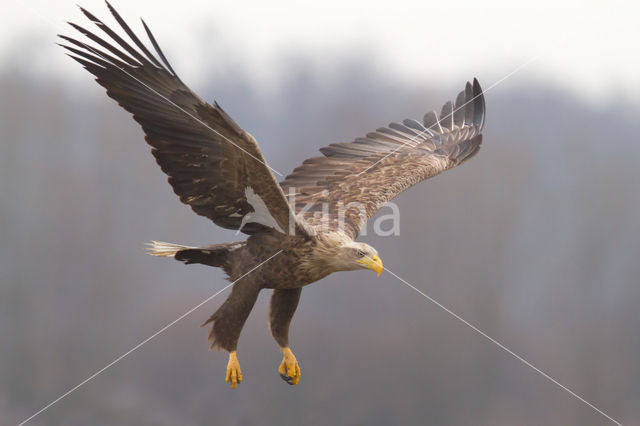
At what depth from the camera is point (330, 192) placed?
646cm

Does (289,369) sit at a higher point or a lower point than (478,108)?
lower

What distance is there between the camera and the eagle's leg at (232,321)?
15.9 ft

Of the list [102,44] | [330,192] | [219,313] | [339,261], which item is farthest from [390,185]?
[102,44]

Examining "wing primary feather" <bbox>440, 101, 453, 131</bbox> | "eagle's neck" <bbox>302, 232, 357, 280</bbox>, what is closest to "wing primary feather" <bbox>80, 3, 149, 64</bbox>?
"eagle's neck" <bbox>302, 232, 357, 280</bbox>

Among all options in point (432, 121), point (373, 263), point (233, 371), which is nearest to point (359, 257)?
point (373, 263)

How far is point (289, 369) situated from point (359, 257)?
1.14 meters

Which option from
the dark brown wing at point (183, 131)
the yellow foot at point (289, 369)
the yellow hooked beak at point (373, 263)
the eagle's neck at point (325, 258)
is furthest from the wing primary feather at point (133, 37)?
the yellow foot at point (289, 369)

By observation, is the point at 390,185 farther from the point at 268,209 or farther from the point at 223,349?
the point at 223,349

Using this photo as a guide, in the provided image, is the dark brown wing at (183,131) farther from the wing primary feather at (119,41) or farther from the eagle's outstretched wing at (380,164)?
the eagle's outstretched wing at (380,164)

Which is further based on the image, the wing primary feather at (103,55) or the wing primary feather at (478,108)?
the wing primary feather at (478,108)

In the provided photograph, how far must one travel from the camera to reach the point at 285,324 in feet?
17.4

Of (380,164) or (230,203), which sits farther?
(380,164)

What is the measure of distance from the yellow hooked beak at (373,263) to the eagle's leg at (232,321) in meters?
0.77

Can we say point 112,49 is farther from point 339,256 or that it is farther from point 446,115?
point 446,115
